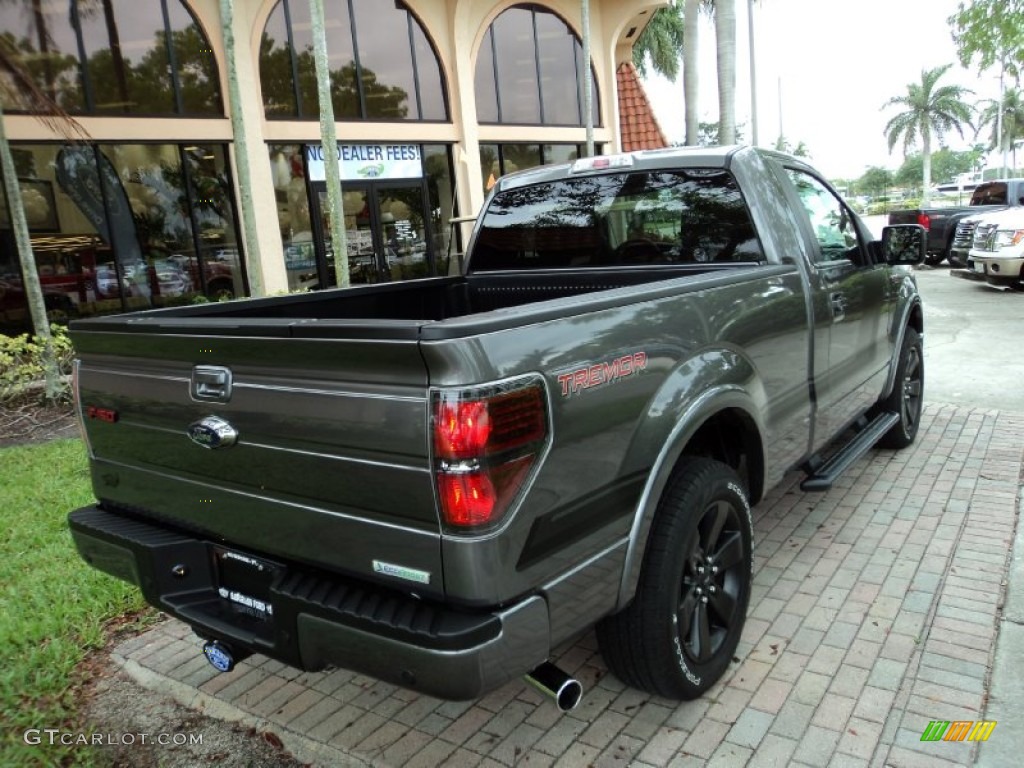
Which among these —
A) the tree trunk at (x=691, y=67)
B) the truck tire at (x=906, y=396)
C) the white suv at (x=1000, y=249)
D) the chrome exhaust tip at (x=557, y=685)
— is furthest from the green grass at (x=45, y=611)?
the tree trunk at (x=691, y=67)

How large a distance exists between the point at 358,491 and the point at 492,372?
500 millimetres

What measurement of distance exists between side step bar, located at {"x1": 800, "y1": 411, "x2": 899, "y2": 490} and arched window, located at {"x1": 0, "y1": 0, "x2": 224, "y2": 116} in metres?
10.6

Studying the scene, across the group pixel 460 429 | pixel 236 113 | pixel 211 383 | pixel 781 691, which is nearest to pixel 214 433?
pixel 211 383

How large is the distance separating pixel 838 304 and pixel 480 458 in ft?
9.15

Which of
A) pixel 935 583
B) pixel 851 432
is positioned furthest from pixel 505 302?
pixel 851 432

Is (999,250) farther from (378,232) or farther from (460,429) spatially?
(460,429)

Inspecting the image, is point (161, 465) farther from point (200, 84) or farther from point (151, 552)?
point (200, 84)

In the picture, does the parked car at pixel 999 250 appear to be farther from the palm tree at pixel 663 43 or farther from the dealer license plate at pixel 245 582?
the palm tree at pixel 663 43

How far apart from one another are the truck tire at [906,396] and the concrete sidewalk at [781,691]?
1259 millimetres

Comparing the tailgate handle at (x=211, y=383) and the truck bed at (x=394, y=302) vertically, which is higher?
the truck bed at (x=394, y=302)

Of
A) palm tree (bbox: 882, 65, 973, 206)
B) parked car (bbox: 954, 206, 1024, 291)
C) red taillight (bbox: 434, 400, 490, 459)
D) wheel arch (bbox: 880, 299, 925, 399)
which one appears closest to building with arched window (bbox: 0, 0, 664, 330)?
wheel arch (bbox: 880, 299, 925, 399)

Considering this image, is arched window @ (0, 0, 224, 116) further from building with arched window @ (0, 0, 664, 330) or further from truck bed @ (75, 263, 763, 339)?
truck bed @ (75, 263, 763, 339)

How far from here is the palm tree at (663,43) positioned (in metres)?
28.7

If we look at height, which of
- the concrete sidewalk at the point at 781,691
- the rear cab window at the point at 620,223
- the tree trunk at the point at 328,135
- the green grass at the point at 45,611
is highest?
the tree trunk at the point at 328,135
